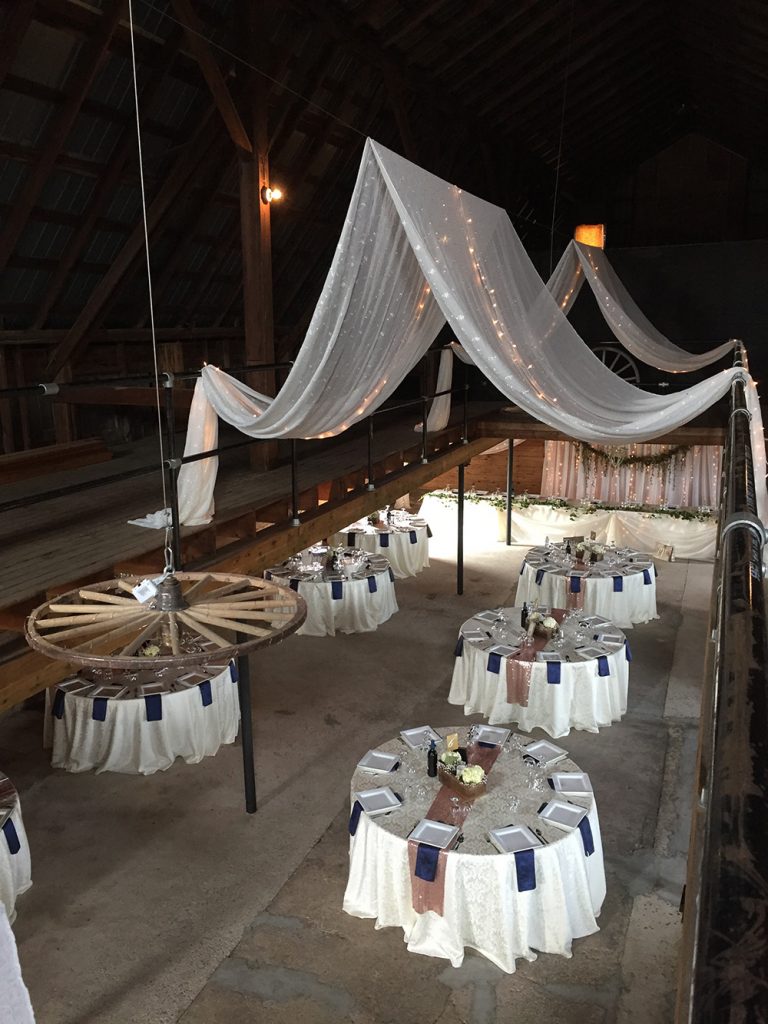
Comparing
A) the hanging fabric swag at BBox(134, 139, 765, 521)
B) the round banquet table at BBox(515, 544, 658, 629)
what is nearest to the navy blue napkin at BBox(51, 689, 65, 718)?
the hanging fabric swag at BBox(134, 139, 765, 521)

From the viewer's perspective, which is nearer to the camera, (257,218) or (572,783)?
(572,783)

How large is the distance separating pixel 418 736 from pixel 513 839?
1.22 m

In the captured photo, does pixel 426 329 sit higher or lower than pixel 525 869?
higher

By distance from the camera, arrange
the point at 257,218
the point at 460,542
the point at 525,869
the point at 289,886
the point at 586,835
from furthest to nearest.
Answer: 1. the point at 460,542
2. the point at 257,218
3. the point at 289,886
4. the point at 586,835
5. the point at 525,869

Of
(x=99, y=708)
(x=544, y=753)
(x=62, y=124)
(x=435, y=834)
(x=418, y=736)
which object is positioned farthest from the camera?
(x=62, y=124)

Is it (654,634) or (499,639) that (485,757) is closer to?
(499,639)

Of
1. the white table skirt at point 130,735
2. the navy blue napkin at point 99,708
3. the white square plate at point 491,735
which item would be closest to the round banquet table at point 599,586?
the white square plate at point 491,735

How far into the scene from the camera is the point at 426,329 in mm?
5582

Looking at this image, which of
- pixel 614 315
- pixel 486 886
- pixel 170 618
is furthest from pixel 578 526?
pixel 170 618

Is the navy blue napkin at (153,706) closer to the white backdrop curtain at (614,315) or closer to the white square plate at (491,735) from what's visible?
the white square plate at (491,735)

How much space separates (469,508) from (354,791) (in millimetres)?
9387

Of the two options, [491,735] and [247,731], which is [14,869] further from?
[491,735]

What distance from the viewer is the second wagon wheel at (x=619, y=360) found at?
13695 mm

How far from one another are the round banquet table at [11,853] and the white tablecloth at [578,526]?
9200 millimetres
